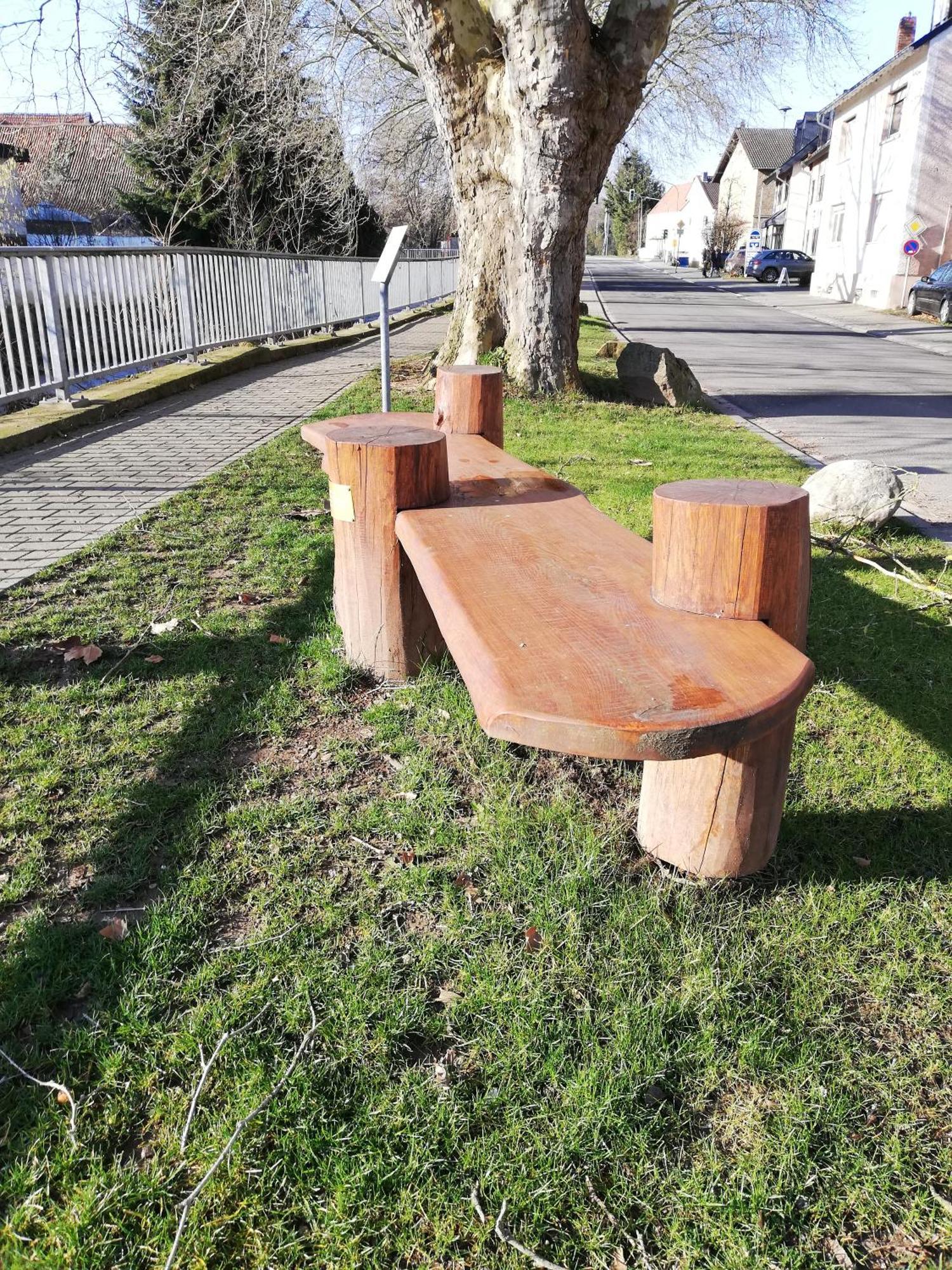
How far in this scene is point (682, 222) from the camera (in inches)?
3989

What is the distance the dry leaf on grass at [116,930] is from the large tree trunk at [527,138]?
847cm

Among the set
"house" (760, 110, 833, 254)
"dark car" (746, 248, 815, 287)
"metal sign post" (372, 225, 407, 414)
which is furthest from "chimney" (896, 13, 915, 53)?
"metal sign post" (372, 225, 407, 414)

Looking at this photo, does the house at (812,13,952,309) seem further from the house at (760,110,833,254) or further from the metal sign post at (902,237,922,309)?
the house at (760,110,833,254)

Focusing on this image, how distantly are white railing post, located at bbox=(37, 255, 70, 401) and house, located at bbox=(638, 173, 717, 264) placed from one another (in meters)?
73.3

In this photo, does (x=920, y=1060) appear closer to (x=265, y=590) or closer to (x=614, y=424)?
(x=265, y=590)

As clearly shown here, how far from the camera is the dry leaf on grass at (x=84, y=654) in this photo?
370 centimetres

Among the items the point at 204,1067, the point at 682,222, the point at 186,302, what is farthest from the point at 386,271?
the point at 682,222

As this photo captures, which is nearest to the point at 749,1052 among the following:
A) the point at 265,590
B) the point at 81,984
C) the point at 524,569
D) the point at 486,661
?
the point at 486,661

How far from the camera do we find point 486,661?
76.7 inches

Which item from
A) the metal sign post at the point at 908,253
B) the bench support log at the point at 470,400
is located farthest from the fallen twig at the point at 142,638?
the metal sign post at the point at 908,253

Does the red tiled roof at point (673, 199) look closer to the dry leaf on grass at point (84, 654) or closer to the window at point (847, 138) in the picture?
the window at point (847, 138)

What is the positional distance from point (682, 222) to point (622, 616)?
110 m

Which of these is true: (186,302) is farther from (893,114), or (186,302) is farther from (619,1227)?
(893,114)

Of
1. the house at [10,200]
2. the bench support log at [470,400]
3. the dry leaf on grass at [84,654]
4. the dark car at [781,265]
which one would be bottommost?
the dry leaf on grass at [84,654]
